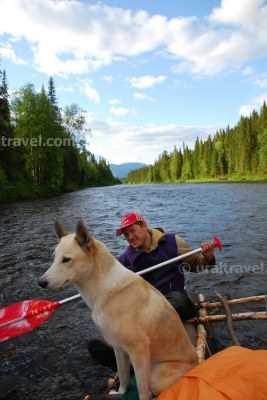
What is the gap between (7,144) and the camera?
49344 millimetres

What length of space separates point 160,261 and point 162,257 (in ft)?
0.26

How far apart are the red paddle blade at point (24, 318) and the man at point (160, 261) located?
4.15 feet

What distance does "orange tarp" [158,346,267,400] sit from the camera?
Result: 322 cm

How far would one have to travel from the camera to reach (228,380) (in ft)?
→ 11.1

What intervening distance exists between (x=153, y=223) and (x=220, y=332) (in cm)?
1593

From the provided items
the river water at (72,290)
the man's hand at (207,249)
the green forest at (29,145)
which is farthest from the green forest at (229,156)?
the man's hand at (207,249)

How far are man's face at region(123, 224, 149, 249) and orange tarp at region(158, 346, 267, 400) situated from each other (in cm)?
251

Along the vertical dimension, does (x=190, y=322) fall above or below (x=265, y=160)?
below

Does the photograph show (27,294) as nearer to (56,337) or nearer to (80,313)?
(80,313)

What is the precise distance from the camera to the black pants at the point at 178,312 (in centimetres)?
611

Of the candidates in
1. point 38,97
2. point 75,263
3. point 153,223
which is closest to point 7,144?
point 38,97

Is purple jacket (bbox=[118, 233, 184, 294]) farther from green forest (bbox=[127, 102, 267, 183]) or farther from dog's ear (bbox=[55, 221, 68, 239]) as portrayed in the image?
green forest (bbox=[127, 102, 267, 183])

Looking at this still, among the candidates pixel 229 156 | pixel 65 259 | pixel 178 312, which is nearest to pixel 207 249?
pixel 178 312

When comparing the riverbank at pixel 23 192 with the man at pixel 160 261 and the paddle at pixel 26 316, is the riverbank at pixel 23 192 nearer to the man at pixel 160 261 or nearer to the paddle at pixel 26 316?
the paddle at pixel 26 316
